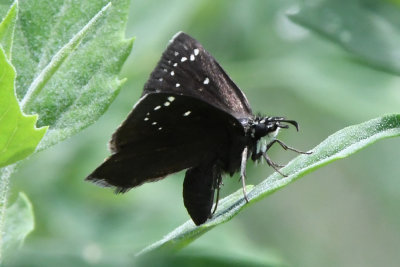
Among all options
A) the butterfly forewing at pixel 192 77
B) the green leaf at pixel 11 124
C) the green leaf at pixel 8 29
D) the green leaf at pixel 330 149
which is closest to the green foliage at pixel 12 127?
the green leaf at pixel 11 124

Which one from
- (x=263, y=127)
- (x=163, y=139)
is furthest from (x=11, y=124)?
(x=263, y=127)

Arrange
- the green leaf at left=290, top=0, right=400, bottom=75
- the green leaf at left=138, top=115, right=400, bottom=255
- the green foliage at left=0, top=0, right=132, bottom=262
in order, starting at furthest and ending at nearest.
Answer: the green leaf at left=290, top=0, right=400, bottom=75 → the green foliage at left=0, top=0, right=132, bottom=262 → the green leaf at left=138, top=115, right=400, bottom=255

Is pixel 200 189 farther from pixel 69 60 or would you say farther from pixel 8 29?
pixel 8 29

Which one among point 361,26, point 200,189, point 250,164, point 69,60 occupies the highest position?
point 69,60

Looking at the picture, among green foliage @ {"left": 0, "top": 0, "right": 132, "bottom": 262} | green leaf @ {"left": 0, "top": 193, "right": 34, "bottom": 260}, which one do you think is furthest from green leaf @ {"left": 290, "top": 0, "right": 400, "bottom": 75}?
green leaf @ {"left": 0, "top": 193, "right": 34, "bottom": 260}

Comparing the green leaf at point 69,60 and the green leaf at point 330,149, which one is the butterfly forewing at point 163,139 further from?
the green leaf at point 330,149

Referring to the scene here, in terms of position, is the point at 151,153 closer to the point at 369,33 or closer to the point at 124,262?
the point at 124,262

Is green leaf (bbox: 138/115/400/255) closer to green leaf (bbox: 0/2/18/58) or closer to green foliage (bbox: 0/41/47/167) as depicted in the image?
green foliage (bbox: 0/41/47/167)
